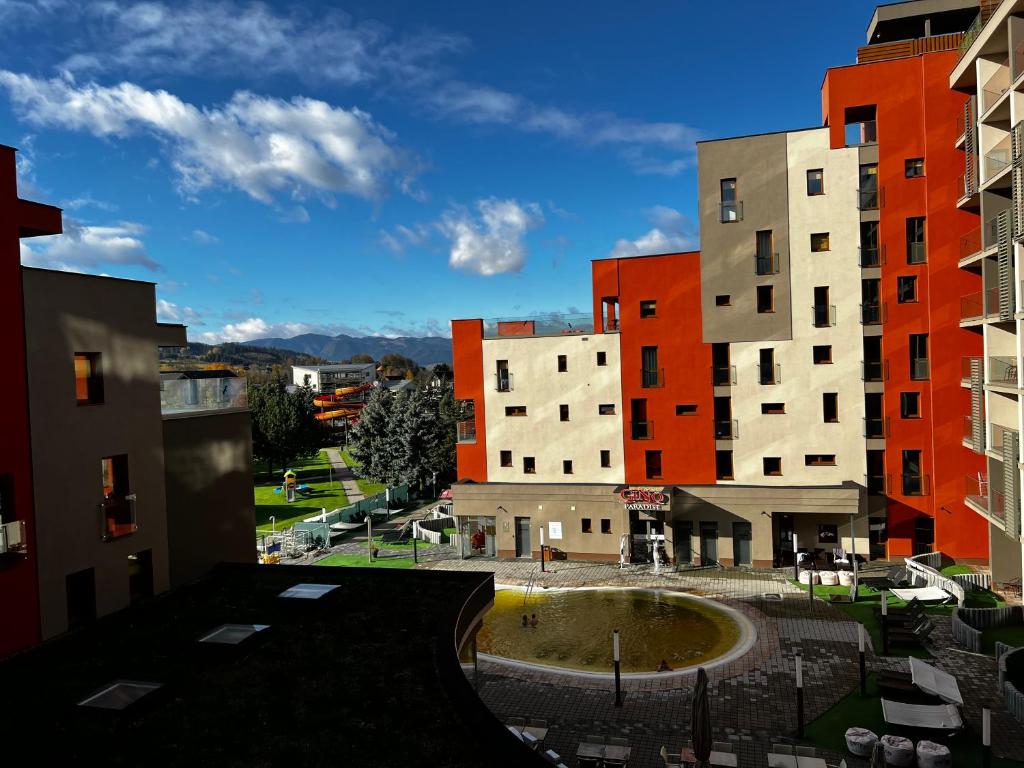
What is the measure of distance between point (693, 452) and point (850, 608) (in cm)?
1063

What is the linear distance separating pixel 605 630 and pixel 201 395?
16.6 m

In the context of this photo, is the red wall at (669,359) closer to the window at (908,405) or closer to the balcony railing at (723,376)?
the balcony railing at (723,376)

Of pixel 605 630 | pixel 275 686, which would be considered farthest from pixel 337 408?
pixel 275 686

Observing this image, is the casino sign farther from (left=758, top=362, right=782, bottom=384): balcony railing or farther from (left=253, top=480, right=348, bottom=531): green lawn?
(left=253, top=480, right=348, bottom=531): green lawn

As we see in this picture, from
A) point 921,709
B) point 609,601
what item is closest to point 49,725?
point 921,709

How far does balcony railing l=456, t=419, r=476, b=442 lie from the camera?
38.3 m

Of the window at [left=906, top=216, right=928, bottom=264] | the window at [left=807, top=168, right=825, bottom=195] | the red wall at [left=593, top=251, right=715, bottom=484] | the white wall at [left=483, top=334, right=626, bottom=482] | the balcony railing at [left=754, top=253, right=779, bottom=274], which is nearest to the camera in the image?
the window at [left=906, top=216, right=928, bottom=264]

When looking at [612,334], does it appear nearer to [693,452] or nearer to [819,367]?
[693,452]

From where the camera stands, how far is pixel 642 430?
35.6m

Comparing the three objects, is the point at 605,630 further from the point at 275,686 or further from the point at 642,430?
the point at 275,686

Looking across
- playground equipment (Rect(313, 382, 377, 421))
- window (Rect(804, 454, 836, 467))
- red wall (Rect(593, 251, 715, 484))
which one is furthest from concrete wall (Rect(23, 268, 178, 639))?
playground equipment (Rect(313, 382, 377, 421))

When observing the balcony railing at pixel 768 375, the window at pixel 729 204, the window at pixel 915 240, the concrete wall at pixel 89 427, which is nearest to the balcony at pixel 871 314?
the window at pixel 915 240

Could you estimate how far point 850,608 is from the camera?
26.3 metres

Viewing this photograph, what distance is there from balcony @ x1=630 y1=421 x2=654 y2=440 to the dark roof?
68.2ft
